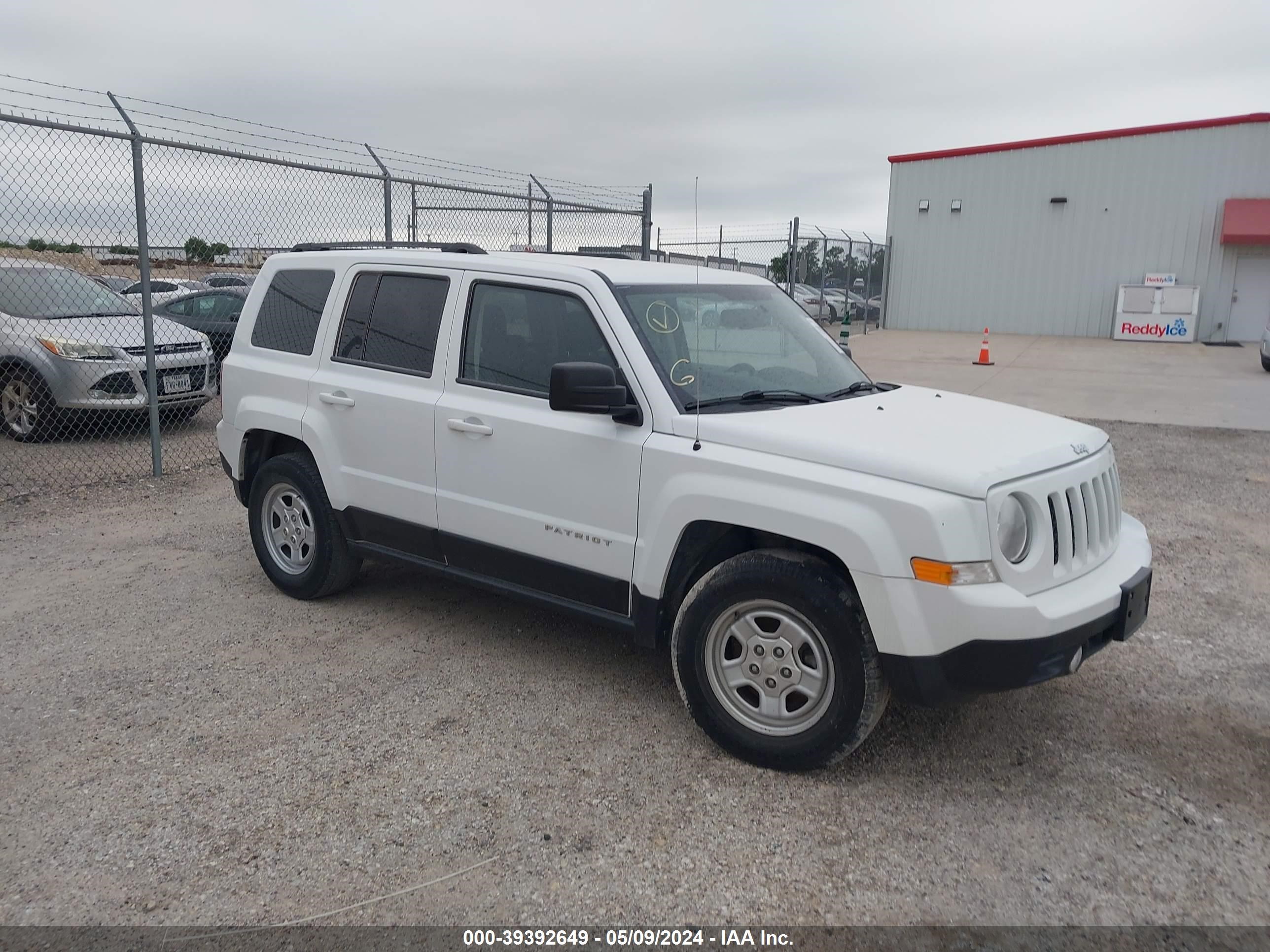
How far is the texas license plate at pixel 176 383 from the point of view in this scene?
9.88m

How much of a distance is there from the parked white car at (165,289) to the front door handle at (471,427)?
271 inches

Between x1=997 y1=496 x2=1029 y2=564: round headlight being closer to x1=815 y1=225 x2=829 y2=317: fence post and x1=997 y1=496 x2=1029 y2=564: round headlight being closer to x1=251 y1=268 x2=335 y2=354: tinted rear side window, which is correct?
x1=251 y1=268 x2=335 y2=354: tinted rear side window

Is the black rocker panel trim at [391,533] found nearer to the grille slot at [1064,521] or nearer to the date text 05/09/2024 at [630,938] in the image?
the date text 05/09/2024 at [630,938]

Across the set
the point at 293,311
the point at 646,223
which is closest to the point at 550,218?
the point at 646,223

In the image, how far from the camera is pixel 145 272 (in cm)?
795

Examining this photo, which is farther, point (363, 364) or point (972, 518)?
Result: point (363, 364)

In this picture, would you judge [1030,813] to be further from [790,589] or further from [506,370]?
[506,370]

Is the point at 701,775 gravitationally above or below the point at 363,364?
below

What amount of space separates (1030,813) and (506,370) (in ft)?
9.07

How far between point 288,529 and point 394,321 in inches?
56.8

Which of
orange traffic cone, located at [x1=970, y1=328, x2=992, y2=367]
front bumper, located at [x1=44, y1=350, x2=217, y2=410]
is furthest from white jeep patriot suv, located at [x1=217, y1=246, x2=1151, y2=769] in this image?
orange traffic cone, located at [x1=970, y1=328, x2=992, y2=367]

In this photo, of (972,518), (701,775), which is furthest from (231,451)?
(972,518)

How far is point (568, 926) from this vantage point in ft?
9.37

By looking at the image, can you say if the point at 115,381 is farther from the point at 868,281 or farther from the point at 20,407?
the point at 868,281
